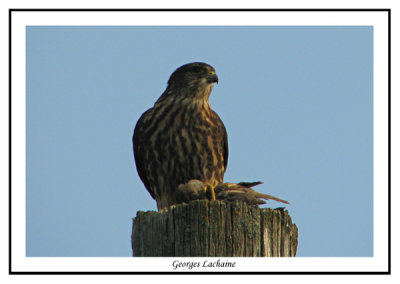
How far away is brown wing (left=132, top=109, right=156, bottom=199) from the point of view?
598 centimetres

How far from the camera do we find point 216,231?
359 centimetres

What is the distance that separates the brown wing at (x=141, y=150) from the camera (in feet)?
19.6

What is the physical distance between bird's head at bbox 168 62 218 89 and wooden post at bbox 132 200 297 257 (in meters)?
2.76

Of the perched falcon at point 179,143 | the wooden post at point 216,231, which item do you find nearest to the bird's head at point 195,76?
the perched falcon at point 179,143

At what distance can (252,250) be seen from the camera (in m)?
3.62

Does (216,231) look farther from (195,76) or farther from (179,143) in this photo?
(195,76)

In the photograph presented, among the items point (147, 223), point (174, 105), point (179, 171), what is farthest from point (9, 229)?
point (174, 105)

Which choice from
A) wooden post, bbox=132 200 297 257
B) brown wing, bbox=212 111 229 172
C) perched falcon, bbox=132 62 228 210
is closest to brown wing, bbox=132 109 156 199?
perched falcon, bbox=132 62 228 210

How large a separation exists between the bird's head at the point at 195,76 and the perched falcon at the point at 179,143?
0.01 m
